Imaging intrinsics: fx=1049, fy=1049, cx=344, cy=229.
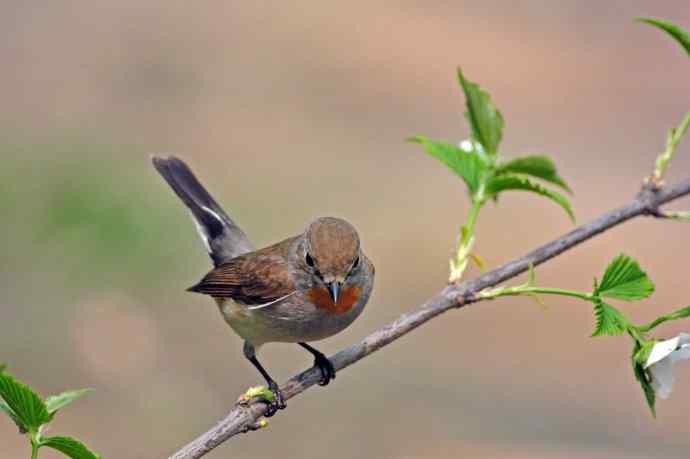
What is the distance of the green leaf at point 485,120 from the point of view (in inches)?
135

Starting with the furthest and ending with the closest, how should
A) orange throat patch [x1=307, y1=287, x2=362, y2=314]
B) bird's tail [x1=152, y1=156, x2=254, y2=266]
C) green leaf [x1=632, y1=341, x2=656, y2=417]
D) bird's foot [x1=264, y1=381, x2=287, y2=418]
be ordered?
bird's tail [x1=152, y1=156, x2=254, y2=266]
orange throat patch [x1=307, y1=287, x2=362, y2=314]
bird's foot [x1=264, y1=381, x2=287, y2=418]
green leaf [x1=632, y1=341, x2=656, y2=417]

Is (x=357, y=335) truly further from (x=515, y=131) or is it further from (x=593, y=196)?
(x=515, y=131)

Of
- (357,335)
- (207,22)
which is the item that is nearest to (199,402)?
(357,335)

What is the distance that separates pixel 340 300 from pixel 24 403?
78.4 inches

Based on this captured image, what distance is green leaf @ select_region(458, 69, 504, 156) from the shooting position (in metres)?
3.44

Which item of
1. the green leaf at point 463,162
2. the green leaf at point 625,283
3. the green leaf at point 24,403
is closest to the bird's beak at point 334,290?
the green leaf at point 463,162

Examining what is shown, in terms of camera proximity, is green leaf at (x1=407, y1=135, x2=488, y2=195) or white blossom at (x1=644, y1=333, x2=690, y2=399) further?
green leaf at (x1=407, y1=135, x2=488, y2=195)

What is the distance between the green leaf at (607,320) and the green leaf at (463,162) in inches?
29.5

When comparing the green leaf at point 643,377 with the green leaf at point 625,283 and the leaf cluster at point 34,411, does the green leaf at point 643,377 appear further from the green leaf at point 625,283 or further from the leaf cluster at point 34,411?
the leaf cluster at point 34,411

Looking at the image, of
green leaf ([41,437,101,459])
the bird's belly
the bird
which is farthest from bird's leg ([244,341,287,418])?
green leaf ([41,437,101,459])

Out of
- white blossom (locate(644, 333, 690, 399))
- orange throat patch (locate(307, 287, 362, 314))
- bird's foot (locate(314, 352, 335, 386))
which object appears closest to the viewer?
white blossom (locate(644, 333, 690, 399))

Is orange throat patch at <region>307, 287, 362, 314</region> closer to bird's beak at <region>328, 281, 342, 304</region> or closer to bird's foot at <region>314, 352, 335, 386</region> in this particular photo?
bird's beak at <region>328, 281, 342, 304</region>

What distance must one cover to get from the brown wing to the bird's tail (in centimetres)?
39

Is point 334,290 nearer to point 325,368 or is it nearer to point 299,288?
point 325,368
